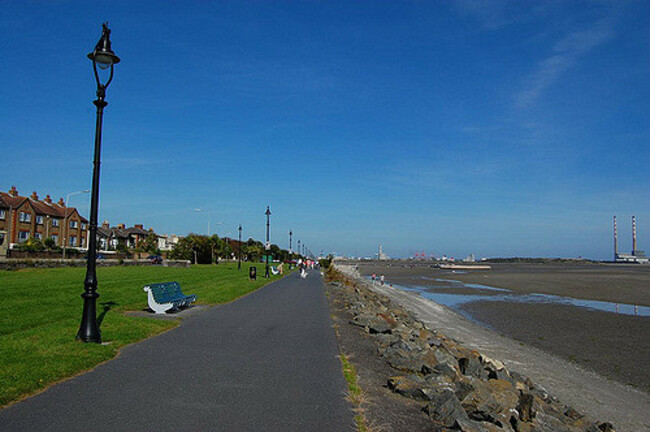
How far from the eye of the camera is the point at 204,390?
668 cm

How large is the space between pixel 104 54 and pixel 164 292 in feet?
25.5

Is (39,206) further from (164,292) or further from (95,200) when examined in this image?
(95,200)

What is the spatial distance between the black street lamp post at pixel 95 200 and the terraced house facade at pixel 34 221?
148 ft

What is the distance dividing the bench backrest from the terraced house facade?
131ft

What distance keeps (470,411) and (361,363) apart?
9.33 feet

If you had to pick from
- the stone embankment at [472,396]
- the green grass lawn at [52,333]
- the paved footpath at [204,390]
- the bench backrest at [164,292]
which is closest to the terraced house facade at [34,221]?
the green grass lawn at [52,333]

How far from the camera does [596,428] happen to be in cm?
761

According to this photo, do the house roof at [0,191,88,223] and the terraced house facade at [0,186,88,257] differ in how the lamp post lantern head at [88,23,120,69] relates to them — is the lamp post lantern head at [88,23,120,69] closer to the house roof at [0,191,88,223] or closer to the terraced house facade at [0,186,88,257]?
the terraced house facade at [0,186,88,257]

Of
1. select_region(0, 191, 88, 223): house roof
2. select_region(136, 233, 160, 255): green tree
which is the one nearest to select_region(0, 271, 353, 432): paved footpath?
select_region(0, 191, 88, 223): house roof

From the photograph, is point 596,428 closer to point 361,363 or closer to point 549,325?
point 361,363

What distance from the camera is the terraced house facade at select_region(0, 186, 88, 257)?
194 ft

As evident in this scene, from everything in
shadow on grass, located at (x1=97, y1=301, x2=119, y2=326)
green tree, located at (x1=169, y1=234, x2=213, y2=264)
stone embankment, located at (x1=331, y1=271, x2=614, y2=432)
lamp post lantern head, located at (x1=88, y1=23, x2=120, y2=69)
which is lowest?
stone embankment, located at (x1=331, y1=271, x2=614, y2=432)

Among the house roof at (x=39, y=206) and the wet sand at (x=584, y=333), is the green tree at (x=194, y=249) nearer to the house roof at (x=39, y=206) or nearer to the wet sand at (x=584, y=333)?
the house roof at (x=39, y=206)

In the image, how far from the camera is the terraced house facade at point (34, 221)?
194 ft
